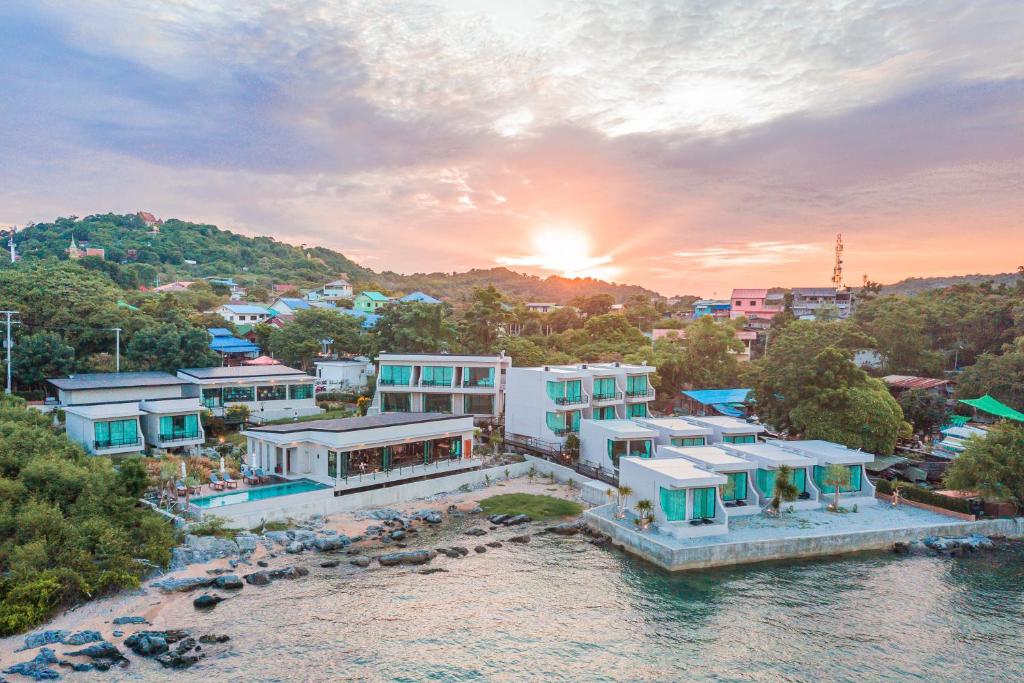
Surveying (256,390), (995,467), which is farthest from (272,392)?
(995,467)

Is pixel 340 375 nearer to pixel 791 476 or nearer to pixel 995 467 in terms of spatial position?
pixel 791 476

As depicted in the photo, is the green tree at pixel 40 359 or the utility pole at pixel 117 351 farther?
the utility pole at pixel 117 351

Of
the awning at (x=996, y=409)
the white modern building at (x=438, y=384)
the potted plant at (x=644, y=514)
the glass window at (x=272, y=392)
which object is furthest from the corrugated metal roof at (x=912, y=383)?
the glass window at (x=272, y=392)

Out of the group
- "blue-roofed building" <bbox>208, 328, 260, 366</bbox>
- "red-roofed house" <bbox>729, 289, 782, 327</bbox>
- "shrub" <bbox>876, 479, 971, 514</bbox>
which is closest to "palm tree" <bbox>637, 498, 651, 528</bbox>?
"shrub" <bbox>876, 479, 971, 514</bbox>

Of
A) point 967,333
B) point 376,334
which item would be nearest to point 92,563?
point 376,334

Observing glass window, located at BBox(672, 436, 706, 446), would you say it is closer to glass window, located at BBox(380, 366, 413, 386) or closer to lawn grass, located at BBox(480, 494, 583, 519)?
lawn grass, located at BBox(480, 494, 583, 519)

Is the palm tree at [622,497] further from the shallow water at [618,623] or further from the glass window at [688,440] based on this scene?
the glass window at [688,440]

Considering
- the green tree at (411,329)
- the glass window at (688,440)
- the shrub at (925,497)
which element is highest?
the green tree at (411,329)
